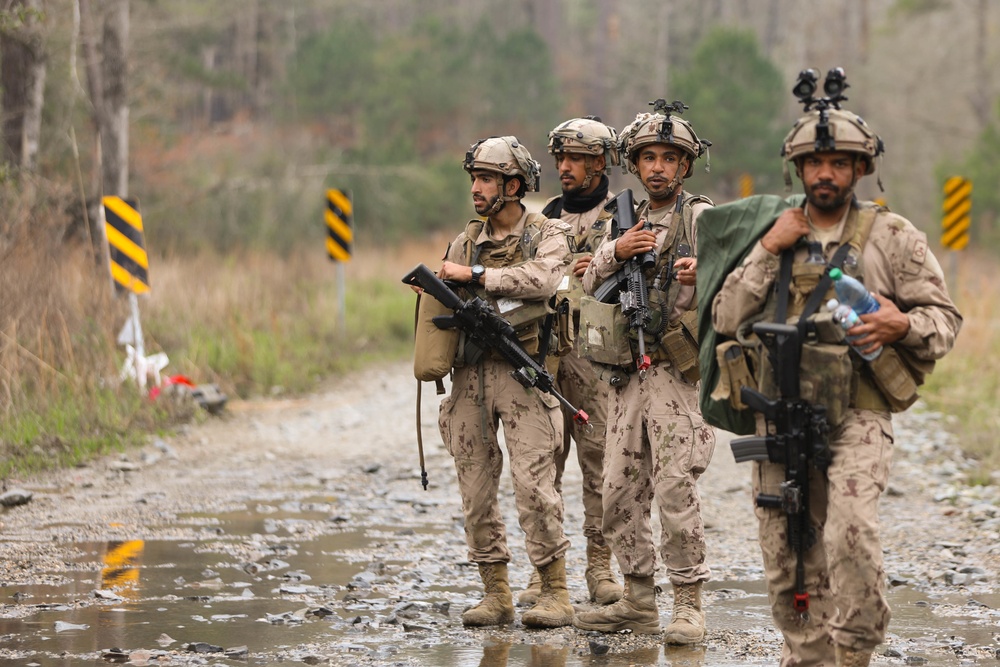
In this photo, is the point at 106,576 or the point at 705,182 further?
the point at 705,182

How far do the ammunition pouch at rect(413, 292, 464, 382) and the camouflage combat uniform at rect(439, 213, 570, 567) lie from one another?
173mm

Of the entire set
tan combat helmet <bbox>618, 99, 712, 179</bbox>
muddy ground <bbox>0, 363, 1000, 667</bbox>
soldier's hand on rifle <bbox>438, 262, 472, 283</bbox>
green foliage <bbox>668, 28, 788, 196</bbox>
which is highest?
green foliage <bbox>668, 28, 788, 196</bbox>

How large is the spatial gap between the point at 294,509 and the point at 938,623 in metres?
4.28

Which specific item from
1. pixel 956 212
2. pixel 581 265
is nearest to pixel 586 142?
pixel 581 265

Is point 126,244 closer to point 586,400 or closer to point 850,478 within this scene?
point 586,400

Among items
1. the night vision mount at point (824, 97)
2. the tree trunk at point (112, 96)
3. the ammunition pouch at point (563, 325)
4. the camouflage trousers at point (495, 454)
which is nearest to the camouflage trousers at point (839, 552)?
the night vision mount at point (824, 97)

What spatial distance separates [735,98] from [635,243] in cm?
3245

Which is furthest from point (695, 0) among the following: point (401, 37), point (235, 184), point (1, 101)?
point (1, 101)

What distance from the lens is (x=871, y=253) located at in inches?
181

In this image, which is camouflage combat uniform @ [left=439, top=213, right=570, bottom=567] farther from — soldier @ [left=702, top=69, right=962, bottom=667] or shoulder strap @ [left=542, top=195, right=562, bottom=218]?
soldier @ [left=702, top=69, right=962, bottom=667]

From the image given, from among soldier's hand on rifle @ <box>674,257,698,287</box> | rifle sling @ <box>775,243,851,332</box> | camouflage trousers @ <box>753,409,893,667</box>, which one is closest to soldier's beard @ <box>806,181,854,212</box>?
rifle sling @ <box>775,243,851,332</box>

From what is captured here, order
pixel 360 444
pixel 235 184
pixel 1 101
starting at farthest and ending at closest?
pixel 235 184 < pixel 1 101 < pixel 360 444

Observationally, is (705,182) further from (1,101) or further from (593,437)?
(593,437)

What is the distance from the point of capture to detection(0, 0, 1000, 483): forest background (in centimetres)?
1191
